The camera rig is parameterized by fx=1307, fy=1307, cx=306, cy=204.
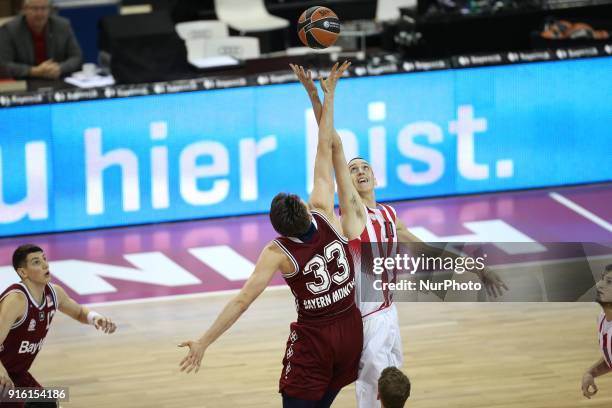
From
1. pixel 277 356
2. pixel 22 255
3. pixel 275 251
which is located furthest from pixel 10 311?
pixel 277 356

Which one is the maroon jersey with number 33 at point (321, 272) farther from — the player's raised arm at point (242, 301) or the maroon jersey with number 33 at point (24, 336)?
the maroon jersey with number 33 at point (24, 336)

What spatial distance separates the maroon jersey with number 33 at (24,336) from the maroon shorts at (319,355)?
5.27ft

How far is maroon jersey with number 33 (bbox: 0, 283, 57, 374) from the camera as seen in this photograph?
8.18m

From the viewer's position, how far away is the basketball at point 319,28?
888 centimetres

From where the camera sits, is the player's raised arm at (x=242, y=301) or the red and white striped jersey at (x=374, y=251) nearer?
the player's raised arm at (x=242, y=301)

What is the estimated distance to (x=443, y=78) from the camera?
14.5 m

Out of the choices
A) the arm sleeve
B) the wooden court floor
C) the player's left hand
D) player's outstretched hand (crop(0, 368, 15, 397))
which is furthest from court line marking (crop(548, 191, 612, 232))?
player's outstretched hand (crop(0, 368, 15, 397))

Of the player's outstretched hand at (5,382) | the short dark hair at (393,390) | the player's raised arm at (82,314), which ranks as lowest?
the player's outstretched hand at (5,382)

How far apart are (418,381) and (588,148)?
19.1 ft

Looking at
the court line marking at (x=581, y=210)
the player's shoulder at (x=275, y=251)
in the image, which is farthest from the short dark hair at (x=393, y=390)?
the court line marking at (x=581, y=210)

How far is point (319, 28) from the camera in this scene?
8891 mm

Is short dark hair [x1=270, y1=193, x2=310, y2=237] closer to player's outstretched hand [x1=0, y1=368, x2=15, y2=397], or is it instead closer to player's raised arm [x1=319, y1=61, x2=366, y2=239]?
player's raised arm [x1=319, y1=61, x2=366, y2=239]

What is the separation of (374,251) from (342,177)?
2.63 feet

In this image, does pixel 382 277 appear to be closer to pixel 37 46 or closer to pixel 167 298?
pixel 167 298
